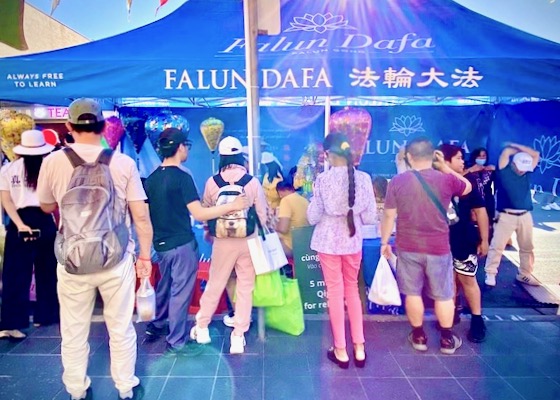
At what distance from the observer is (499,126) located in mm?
5961

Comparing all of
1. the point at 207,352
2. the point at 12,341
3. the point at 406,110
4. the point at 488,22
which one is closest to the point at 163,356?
the point at 207,352

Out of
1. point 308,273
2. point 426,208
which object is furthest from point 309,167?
point 426,208

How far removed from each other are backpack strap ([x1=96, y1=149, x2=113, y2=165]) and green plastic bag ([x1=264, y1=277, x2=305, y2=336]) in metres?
1.76

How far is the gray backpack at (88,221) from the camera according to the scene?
217cm

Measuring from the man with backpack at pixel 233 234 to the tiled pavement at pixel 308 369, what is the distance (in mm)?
265

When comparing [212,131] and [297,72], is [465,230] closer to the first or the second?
[297,72]

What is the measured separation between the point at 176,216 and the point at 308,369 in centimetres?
152

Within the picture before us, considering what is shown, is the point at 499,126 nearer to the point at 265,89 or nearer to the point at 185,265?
the point at 265,89

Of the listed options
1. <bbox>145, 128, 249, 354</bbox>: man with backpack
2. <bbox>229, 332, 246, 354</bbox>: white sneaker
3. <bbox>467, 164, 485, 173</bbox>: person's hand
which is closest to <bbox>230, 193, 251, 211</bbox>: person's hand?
<bbox>145, 128, 249, 354</bbox>: man with backpack

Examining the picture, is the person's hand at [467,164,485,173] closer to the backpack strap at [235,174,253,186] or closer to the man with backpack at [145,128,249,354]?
the backpack strap at [235,174,253,186]

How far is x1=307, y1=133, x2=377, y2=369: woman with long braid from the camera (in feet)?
9.33

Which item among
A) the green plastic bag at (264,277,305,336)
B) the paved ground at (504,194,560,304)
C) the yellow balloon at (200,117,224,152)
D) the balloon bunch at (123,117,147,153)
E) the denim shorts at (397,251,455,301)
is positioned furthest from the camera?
the balloon bunch at (123,117,147,153)

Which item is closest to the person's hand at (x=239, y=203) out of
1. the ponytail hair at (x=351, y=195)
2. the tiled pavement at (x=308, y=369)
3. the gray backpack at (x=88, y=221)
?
the ponytail hair at (x=351, y=195)

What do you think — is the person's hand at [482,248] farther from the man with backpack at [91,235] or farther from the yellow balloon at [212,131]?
the yellow balloon at [212,131]
